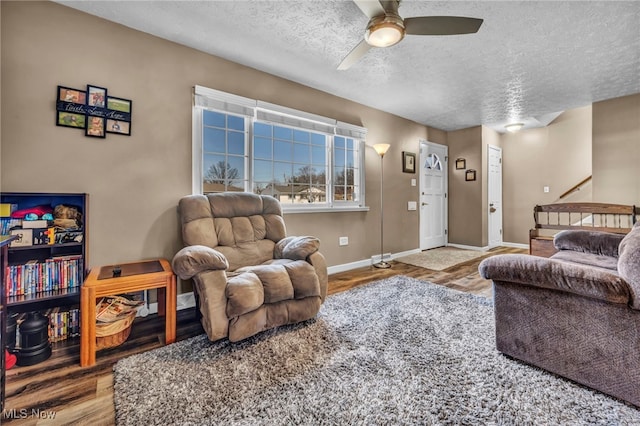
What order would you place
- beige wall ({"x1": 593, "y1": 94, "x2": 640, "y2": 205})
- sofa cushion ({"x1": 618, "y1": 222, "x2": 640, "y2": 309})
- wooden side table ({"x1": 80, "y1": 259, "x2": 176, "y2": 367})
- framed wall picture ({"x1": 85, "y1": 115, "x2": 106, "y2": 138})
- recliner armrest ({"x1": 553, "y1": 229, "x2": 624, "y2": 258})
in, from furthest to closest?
1. beige wall ({"x1": 593, "y1": 94, "x2": 640, "y2": 205})
2. recliner armrest ({"x1": 553, "y1": 229, "x2": 624, "y2": 258})
3. framed wall picture ({"x1": 85, "y1": 115, "x2": 106, "y2": 138})
4. wooden side table ({"x1": 80, "y1": 259, "x2": 176, "y2": 367})
5. sofa cushion ({"x1": 618, "y1": 222, "x2": 640, "y2": 309})

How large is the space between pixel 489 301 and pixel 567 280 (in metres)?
1.38

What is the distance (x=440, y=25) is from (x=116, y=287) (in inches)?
106

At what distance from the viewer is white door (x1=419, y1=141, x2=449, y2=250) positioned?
5168 mm

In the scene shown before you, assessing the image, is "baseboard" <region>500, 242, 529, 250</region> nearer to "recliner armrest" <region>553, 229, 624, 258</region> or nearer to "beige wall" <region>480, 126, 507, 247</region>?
"beige wall" <region>480, 126, 507, 247</region>

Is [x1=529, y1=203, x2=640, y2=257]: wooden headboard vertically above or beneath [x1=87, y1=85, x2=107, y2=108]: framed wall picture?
beneath

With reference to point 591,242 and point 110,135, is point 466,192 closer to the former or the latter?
point 591,242

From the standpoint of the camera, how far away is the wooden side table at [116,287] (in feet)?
5.36

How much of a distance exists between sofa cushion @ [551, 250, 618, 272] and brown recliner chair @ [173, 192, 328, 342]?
6.56ft

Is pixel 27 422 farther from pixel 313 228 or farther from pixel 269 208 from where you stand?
pixel 313 228

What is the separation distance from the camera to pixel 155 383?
1460 mm

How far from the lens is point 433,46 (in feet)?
8.30

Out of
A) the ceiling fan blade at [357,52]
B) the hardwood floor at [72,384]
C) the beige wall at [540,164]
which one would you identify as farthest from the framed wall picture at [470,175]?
the hardwood floor at [72,384]

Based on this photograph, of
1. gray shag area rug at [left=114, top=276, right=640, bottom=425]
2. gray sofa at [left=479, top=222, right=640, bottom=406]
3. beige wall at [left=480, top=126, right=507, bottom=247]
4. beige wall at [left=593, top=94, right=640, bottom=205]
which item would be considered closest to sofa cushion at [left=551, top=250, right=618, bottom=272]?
gray sofa at [left=479, top=222, right=640, bottom=406]

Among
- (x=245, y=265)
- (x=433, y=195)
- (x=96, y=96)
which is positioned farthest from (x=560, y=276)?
(x=433, y=195)
